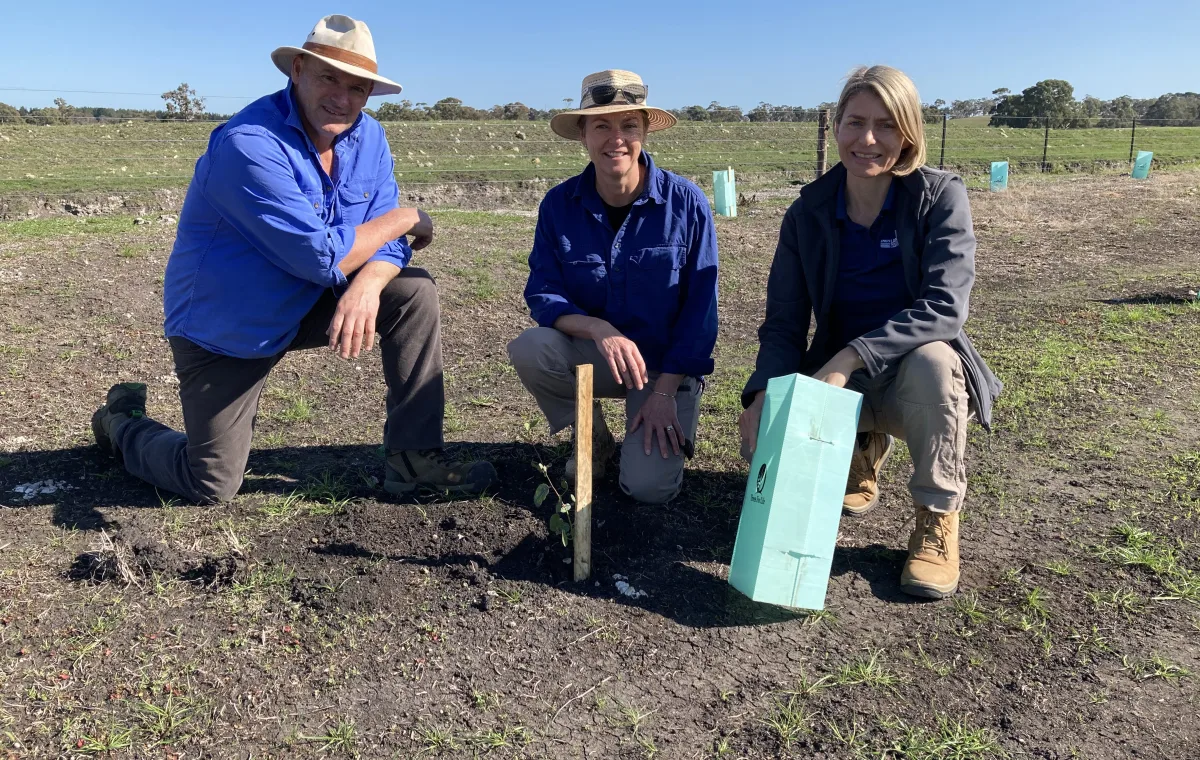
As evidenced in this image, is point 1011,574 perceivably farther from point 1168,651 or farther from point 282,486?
point 282,486

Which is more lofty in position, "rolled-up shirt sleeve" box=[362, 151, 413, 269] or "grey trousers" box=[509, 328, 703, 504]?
"rolled-up shirt sleeve" box=[362, 151, 413, 269]

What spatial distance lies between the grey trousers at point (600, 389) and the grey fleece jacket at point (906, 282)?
1.52 feet

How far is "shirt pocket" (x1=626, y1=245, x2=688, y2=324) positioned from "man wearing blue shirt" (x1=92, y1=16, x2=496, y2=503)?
2.49ft

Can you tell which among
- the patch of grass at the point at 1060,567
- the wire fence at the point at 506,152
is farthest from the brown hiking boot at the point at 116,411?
the wire fence at the point at 506,152

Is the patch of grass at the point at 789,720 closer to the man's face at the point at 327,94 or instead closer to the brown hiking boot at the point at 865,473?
the brown hiking boot at the point at 865,473

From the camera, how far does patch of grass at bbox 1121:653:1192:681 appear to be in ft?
7.53

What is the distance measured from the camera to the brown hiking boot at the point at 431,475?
331 centimetres

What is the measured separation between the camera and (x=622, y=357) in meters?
2.97

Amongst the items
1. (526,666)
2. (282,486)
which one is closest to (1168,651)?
(526,666)

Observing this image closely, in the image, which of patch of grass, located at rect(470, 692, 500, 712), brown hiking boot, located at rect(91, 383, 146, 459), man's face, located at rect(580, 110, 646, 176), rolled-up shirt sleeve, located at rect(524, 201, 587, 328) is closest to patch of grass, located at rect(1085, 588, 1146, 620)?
patch of grass, located at rect(470, 692, 500, 712)

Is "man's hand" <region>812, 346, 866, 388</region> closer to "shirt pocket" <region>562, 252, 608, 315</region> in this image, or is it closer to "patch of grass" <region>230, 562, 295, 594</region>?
"shirt pocket" <region>562, 252, 608, 315</region>

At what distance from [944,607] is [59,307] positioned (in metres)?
5.46

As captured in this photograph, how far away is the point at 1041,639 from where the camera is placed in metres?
2.46

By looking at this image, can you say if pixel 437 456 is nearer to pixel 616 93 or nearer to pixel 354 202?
pixel 354 202
